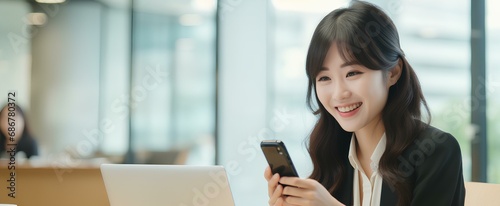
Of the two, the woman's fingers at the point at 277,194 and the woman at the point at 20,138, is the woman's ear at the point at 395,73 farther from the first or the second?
the woman at the point at 20,138

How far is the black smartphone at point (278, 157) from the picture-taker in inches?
59.9

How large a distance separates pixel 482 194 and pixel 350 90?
2.37ft

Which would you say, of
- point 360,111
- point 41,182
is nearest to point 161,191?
point 360,111

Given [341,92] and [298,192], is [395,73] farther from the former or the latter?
[298,192]

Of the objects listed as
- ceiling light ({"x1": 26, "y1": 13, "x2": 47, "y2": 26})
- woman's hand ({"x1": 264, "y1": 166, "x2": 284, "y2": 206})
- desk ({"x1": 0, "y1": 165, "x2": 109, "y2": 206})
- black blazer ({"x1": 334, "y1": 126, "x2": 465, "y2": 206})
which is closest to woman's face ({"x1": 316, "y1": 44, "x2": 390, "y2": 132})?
black blazer ({"x1": 334, "y1": 126, "x2": 465, "y2": 206})

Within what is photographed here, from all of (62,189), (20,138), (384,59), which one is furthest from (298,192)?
(20,138)

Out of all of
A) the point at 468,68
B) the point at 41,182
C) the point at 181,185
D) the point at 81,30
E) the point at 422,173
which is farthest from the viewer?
the point at 81,30

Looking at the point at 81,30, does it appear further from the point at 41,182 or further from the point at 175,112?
the point at 41,182

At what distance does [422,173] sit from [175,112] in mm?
4953

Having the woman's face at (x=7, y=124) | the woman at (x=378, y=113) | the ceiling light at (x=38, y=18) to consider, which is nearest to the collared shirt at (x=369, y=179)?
the woman at (x=378, y=113)

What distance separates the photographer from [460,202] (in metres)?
1.71

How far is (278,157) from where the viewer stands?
1553mm

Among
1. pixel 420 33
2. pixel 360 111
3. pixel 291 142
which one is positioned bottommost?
pixel 291 142

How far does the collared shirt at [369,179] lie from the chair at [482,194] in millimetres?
465
